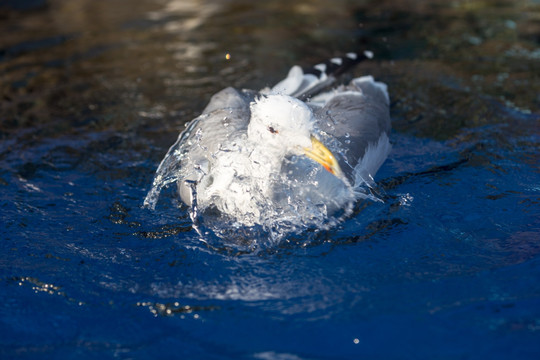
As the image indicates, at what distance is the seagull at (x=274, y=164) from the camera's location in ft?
13.8

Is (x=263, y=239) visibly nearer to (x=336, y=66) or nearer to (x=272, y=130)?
(x=272, y=130)

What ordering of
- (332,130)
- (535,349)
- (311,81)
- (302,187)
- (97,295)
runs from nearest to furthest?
(535,349) < (97,295) < (302,187) < (332,130) < (311,81)

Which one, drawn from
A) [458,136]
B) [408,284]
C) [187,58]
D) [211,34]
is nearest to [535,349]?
[408,284]

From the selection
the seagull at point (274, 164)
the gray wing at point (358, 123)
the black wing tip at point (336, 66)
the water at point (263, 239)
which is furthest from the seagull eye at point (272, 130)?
the black wing tip at point (336, 66)

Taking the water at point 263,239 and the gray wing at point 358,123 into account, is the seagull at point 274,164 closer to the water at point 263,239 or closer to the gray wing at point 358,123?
the gray wing at point 358,123

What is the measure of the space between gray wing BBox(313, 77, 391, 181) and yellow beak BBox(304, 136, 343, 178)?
51cm

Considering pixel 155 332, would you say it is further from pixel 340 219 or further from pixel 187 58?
pixel 187 58

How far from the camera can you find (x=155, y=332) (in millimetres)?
3498

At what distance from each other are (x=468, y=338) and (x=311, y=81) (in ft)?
11.8

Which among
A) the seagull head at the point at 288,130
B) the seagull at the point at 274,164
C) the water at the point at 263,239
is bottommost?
the water at the point at 263,239

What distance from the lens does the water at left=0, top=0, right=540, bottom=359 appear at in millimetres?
3439

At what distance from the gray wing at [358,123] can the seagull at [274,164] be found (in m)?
0.01

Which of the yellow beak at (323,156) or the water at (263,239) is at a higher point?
the yellow beak at (323,156)

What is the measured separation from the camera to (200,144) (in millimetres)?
4953
